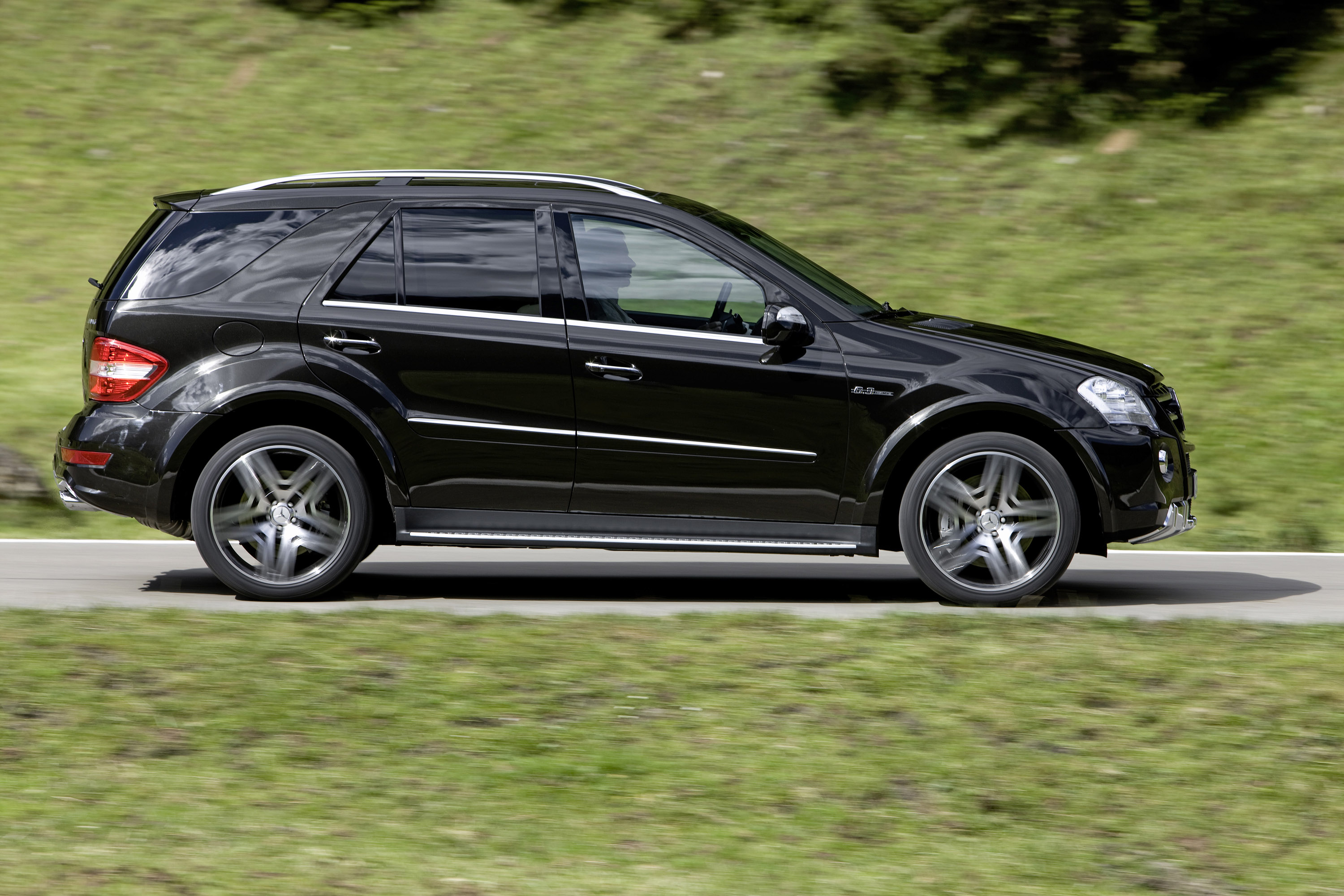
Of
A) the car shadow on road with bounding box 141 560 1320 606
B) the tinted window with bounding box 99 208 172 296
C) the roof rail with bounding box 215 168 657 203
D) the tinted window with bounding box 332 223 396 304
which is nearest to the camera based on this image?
the tinted window with bounding box 332 223 396 304

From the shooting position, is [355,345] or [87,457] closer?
[355,345]

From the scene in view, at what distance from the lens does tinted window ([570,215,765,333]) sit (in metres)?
7.11

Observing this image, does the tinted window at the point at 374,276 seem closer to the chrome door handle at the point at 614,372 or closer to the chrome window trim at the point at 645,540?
the chrome door handle at the point at 614,372

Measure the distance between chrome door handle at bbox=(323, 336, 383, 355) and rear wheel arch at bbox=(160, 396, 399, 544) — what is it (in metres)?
0.28

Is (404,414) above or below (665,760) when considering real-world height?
above

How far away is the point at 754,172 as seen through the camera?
1541cm

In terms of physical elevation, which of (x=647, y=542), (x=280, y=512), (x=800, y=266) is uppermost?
(x=800, y=266)

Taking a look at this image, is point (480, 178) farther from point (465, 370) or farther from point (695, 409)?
point (695, 409)

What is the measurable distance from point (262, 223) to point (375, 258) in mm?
551

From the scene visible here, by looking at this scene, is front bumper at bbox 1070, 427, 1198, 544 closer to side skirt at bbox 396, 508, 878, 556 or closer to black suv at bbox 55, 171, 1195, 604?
black suv at bbox 55, 171, 1195, 604

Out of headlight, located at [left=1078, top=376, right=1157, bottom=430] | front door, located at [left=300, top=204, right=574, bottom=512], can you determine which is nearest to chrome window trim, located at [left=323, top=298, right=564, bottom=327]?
front door, located at [left=300, top=204, right=574, bottom=512]

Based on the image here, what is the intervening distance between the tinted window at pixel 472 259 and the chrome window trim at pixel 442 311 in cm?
2

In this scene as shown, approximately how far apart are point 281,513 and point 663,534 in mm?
1689

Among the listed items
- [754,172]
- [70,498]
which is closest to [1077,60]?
[754,172]
